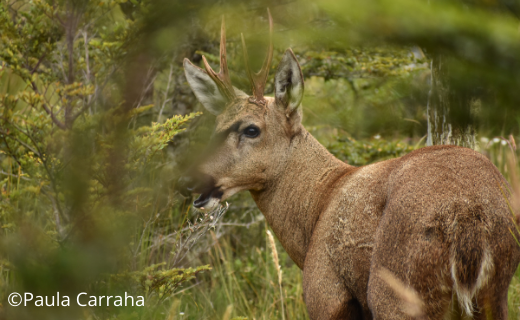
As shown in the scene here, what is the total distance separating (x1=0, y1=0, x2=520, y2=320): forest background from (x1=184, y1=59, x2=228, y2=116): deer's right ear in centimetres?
48

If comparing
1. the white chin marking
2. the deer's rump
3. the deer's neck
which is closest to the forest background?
the white chin marking

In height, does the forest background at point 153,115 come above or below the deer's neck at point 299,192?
above

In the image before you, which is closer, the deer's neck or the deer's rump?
the deer's rump

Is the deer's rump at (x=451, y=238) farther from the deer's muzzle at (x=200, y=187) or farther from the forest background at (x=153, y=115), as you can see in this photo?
the deer's muzzle at (x=200, y=187)

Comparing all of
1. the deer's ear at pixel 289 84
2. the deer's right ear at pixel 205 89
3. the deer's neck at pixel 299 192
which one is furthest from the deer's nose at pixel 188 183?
the deer's ear at pixel 289 84

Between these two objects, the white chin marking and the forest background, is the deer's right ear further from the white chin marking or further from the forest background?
the white chin marking

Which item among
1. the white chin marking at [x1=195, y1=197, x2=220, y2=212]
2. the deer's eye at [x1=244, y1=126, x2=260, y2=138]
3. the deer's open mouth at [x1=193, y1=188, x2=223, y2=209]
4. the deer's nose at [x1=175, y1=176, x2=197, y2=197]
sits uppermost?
the deer's eye at [x1=244, y1=126, x2=260, y2=138]

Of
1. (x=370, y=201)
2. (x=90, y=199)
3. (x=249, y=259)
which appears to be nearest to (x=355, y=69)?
(x=249, y=259)

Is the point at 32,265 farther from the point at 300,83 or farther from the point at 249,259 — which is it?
the point at 249,259

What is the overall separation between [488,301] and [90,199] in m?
2.07

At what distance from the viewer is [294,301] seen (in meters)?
5.49

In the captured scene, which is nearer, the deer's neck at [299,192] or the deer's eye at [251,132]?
the deer's neck at [299,192]

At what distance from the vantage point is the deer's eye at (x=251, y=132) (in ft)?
13.1

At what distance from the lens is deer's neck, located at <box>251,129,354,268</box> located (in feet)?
12.6
